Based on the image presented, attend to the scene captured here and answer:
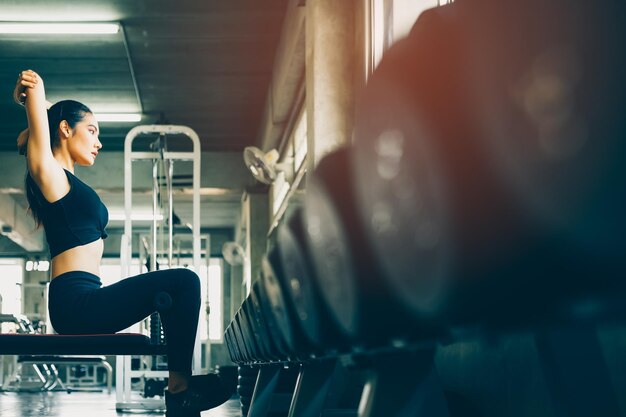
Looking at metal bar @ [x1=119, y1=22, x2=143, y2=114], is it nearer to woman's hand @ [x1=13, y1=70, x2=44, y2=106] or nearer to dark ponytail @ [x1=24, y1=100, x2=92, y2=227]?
dark ponytail @ [x1=24, y1=100, x2=92, y2=227]

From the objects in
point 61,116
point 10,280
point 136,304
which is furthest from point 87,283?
point 10,280

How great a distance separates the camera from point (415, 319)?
0.91 m

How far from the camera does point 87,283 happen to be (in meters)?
2.45

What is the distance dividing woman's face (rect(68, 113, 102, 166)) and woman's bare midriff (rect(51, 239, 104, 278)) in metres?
0.32

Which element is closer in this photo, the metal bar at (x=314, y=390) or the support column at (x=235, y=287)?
the metal bar at (x=314, y=390)

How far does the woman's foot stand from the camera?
244cm

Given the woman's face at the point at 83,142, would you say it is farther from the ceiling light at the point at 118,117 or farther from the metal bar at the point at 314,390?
the ceiling light at the point at 118,117

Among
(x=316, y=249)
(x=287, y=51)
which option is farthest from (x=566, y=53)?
(x=287, y=51)

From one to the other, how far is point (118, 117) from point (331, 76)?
573cm

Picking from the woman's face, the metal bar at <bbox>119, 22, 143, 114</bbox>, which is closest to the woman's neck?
the woman's face

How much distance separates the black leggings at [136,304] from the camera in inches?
94.0

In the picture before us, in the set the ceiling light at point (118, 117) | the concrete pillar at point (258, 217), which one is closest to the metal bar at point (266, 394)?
the ceiling light at point (118, 117)

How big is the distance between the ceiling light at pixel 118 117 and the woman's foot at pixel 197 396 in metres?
8.08

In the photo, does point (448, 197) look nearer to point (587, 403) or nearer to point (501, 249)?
point (501, 249)
